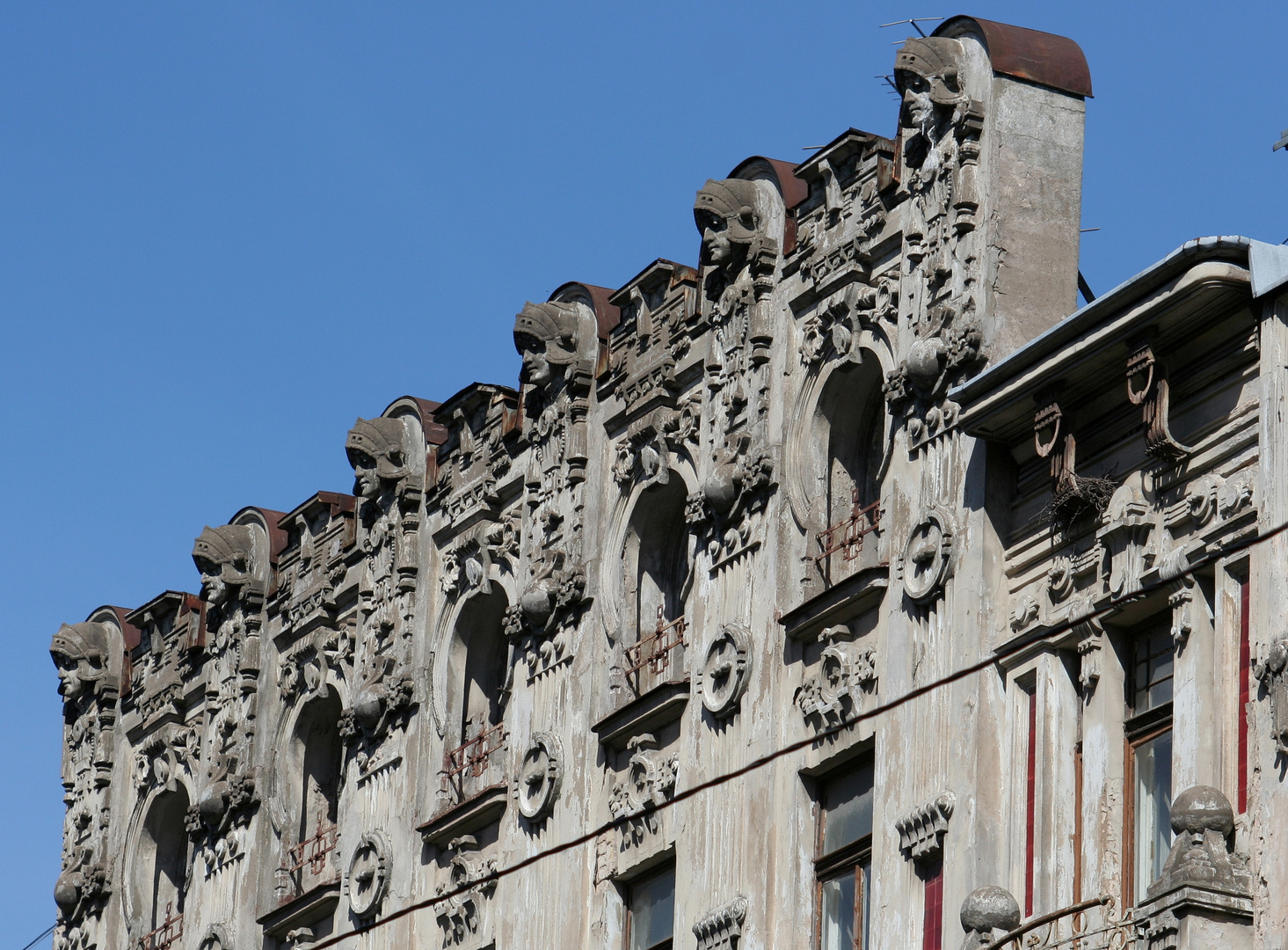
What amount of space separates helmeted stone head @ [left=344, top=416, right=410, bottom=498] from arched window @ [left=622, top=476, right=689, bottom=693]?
4.61 metres

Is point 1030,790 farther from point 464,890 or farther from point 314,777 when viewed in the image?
point 314,777

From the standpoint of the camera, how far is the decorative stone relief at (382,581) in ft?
110

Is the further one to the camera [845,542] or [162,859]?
[162,859]

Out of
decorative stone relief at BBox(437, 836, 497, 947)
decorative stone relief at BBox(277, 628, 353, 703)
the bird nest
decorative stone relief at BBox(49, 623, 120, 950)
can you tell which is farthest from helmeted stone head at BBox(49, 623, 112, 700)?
the bird nest

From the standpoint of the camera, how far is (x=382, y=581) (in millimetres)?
34594

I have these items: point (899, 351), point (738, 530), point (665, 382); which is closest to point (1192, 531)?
point (899, 351)

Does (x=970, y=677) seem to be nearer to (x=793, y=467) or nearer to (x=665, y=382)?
(x=793, y=467)

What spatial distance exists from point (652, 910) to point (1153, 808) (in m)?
7.01

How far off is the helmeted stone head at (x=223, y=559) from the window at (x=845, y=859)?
1239 centimetres

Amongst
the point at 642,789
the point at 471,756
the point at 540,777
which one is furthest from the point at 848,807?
the point at 471,756

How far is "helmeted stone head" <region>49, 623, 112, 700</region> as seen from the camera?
4047 centimetres

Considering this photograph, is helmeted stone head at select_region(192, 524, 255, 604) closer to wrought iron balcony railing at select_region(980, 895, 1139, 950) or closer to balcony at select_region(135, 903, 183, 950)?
balcony at select_region(135, 903, 183, 950)

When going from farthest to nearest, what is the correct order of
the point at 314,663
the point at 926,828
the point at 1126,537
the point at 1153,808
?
the point at 314,663, the point at 926,828, the point at 1126,537, the point at 1153,808

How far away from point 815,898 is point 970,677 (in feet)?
8.94
